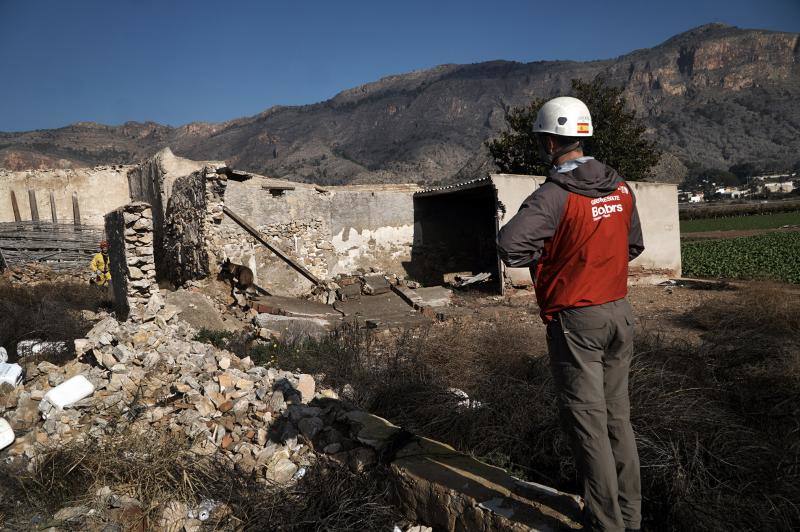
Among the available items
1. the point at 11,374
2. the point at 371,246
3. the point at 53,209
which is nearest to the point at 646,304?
the point at 371,246

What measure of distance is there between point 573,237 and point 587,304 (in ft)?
1.00

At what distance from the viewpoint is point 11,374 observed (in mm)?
4832

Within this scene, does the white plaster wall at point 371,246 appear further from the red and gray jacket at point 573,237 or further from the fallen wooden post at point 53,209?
the red and gray jacket at point 573,237

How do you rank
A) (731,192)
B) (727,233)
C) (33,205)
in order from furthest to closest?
(731,192)
(727,233)
(33,205)

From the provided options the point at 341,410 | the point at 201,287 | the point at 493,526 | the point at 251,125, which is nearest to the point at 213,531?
the point at 341,410

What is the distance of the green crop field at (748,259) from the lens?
1391 cm

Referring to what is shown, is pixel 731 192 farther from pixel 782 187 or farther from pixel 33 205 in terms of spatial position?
pixel 33 205

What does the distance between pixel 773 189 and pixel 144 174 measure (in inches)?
3034

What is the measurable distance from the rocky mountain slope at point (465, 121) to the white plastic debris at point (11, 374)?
5682 centimetres

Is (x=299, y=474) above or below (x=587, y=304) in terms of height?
below

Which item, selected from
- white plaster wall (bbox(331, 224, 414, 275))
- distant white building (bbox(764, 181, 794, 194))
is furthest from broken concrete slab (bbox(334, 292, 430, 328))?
distant white building (bbox(764, 181, 794, 194))

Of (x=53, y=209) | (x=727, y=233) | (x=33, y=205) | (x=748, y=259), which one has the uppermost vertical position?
(x=33, y=205)

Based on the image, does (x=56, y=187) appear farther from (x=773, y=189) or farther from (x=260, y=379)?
(x=773, y=189)

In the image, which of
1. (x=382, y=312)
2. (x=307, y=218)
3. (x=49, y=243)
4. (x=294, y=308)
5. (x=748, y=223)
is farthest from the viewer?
(x=748, y=223)
